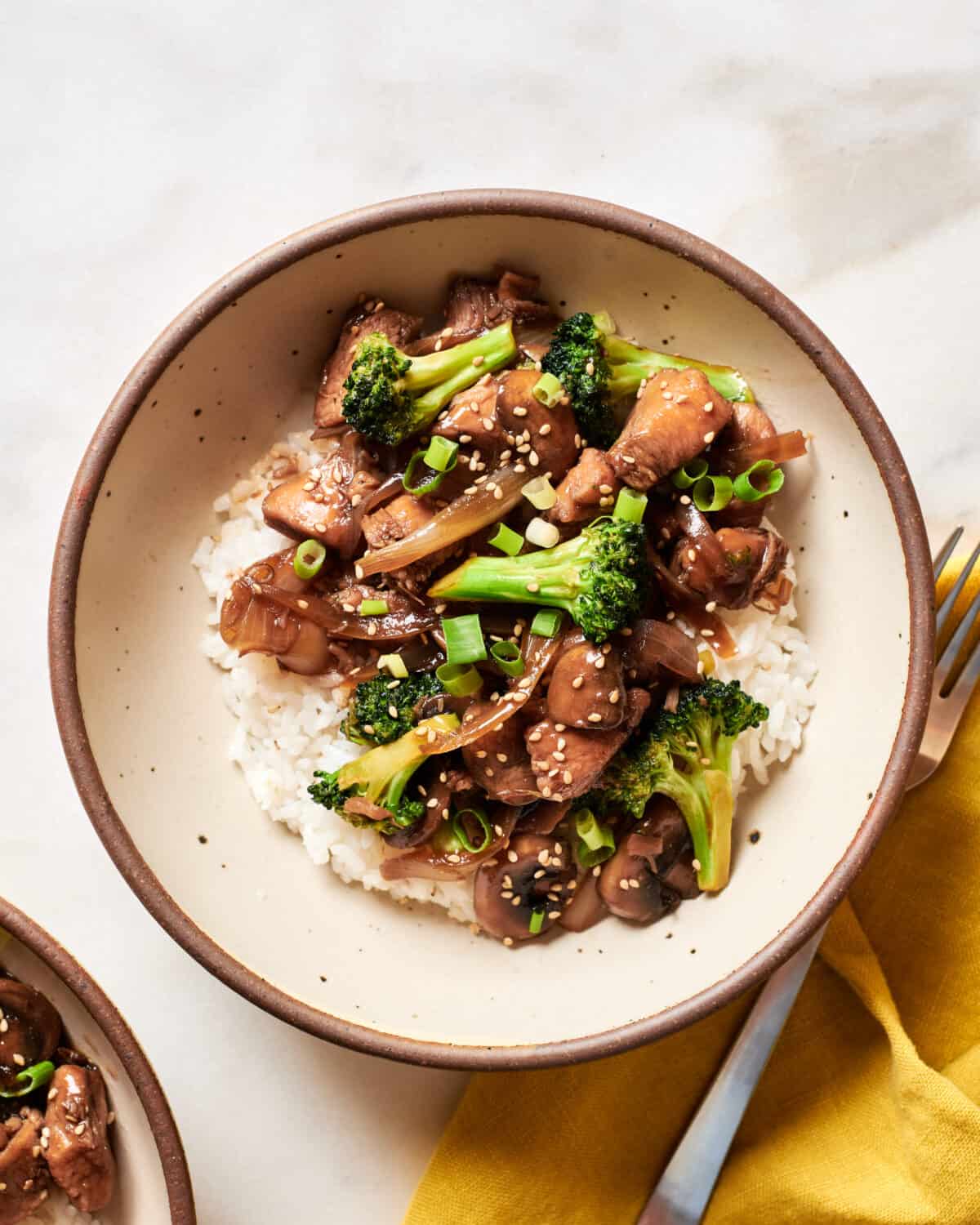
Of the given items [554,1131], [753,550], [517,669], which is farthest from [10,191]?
[554,1131]

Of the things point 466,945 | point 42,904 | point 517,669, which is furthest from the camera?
point 42,904

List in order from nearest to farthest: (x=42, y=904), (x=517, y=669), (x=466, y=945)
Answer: (x=517, y=669)
(x=466, y=945)
(x=42, y=904)

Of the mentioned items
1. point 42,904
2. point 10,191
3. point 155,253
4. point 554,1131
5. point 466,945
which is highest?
point 10,191

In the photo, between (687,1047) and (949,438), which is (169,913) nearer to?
(687,1047)

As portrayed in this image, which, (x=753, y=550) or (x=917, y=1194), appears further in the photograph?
(x=917, y=1194)

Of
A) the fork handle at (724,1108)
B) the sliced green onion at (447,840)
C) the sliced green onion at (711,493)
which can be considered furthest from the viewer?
the fork handle at (724,1108)

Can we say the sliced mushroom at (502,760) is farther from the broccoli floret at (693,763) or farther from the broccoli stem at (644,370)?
the broccoli stem at (644,370)

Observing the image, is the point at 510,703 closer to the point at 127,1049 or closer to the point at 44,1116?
the point at 127,1049

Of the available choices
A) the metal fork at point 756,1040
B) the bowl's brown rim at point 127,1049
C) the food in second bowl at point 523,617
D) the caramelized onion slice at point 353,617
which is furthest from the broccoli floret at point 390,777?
the metal fork at point 756,1040
